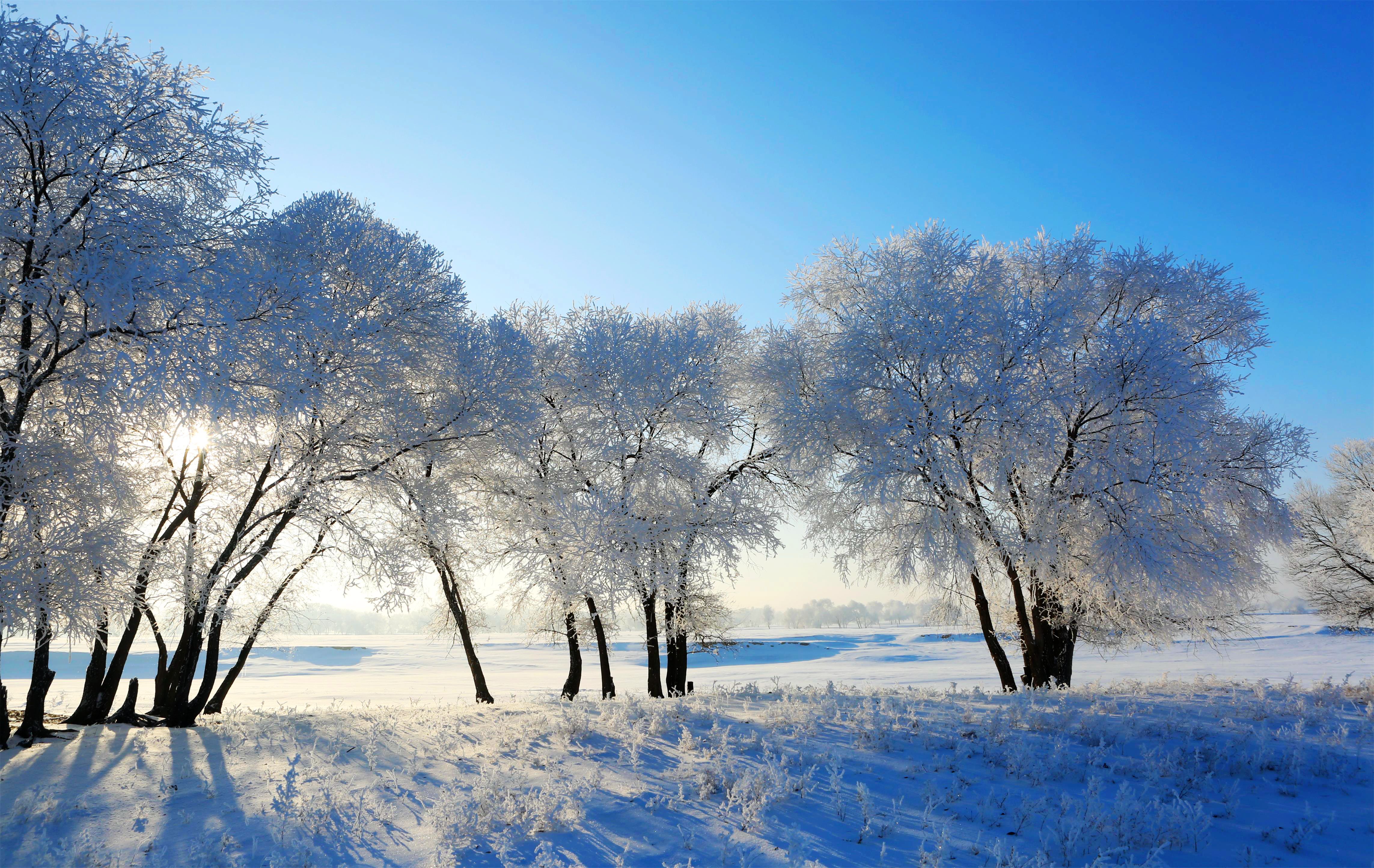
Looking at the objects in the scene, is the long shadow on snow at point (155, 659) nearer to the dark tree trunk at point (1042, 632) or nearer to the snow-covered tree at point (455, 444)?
the snow-covered tree at point (455, 444)

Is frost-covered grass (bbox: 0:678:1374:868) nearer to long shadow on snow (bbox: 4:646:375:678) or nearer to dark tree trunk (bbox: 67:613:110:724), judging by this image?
dark tree trunk (bbox: 67:613:110:724)

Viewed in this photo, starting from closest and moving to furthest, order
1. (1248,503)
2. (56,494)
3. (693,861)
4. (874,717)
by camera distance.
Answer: (693,861) → (874,717) → (56,494) → (1248,503)

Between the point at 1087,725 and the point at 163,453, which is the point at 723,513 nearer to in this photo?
the point at 1087,725

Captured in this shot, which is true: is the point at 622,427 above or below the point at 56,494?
above

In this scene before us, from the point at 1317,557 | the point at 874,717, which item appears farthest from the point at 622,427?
the point at 1317,557

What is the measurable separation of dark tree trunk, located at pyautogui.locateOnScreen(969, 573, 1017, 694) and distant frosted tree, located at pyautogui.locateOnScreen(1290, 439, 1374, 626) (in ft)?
63.2

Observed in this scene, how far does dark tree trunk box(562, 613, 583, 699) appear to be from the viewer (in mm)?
17984

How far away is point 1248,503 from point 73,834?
20598 mm

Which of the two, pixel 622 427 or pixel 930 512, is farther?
pixel 622 427

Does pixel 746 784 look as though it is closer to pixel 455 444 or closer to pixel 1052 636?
pixel 455 444

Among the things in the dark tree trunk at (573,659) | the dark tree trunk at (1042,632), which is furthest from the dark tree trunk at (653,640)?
the dark tree trunk at (1042,632)

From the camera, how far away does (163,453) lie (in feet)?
43.9

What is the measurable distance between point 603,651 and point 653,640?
5.87ft

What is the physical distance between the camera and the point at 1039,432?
13375 millimetres
